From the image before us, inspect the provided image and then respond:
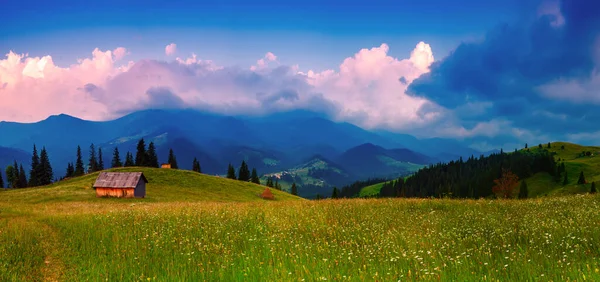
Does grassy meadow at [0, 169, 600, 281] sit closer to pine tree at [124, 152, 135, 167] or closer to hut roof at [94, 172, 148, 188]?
hut roof at [94, 172, 148, 188]

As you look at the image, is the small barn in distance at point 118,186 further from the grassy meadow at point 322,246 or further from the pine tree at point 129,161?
the pine tree at point 129,161

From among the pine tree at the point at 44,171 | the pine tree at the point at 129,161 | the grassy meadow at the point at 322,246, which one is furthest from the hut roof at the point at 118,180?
the pine tree at the point at 44,171

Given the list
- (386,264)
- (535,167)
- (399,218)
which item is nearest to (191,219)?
(399,218)

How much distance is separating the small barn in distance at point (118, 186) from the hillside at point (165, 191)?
1946 millimetres

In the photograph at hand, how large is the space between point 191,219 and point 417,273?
443 inches

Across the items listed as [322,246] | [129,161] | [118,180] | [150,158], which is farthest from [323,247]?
[129,161]

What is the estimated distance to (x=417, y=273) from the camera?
24.1 ft

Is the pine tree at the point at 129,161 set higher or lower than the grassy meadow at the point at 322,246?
higher

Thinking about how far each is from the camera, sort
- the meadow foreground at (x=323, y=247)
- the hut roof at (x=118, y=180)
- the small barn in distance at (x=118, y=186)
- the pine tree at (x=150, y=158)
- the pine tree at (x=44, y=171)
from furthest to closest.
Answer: the pine tree at (x=150, y=158)
the pine tree at (x=44, y=171)
the hut roof at (x=118, y=180)
the small barn in distance at (x=118, y=186)
the meadow foreground at (x=323, y=247)

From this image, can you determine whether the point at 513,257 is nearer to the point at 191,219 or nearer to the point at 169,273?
the point at 169,273

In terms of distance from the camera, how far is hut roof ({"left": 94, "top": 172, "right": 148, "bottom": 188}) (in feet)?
217

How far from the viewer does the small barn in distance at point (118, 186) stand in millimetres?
66000

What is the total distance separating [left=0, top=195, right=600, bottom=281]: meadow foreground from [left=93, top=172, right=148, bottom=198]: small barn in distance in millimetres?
53531

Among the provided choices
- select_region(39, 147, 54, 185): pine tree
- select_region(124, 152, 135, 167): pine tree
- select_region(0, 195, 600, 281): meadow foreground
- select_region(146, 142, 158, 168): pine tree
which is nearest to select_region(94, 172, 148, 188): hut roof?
select_region(0, 195, 600, 281): meadow foreground
